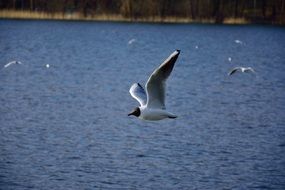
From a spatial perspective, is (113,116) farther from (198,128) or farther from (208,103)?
(208,103)

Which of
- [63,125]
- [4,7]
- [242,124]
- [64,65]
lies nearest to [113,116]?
[63,125]

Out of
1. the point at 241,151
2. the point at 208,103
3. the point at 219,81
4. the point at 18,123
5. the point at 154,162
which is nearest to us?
the point at 154,162

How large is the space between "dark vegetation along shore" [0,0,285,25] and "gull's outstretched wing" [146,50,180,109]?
175 feet

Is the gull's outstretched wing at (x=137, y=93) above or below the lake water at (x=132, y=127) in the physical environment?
above

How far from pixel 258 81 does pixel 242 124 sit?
11.3 m

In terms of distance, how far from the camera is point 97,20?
237ft

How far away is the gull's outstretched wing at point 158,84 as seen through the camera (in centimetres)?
1178

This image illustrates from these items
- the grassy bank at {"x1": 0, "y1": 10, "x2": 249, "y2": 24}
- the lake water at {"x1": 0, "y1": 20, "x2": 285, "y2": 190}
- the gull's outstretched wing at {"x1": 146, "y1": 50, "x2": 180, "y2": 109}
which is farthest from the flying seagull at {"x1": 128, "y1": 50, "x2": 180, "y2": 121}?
the grassy bank at {"x1": 0, "y1": 10, "x2": 249, "y2": 24}

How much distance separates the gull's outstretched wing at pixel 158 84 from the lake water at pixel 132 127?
370 cm

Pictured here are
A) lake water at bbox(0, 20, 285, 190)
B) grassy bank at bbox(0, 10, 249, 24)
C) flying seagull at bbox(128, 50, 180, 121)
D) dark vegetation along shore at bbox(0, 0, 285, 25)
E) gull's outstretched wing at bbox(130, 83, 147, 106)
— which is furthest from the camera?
grassy bank at bbox(0, 10, 249, 24)

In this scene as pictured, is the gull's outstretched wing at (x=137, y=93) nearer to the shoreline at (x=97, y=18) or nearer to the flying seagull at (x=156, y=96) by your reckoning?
the flying seagull at (x=156, y=96)

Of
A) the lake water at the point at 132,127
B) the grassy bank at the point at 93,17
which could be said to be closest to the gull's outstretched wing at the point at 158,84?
the lake water at the point at 132,127

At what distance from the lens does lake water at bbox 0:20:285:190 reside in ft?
56.1

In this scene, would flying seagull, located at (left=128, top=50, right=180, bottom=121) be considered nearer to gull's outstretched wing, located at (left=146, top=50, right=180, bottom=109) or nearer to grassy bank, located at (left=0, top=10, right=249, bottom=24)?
gull's outstretched wing, located at (left=146, top=50, right=180, bottom=109)
